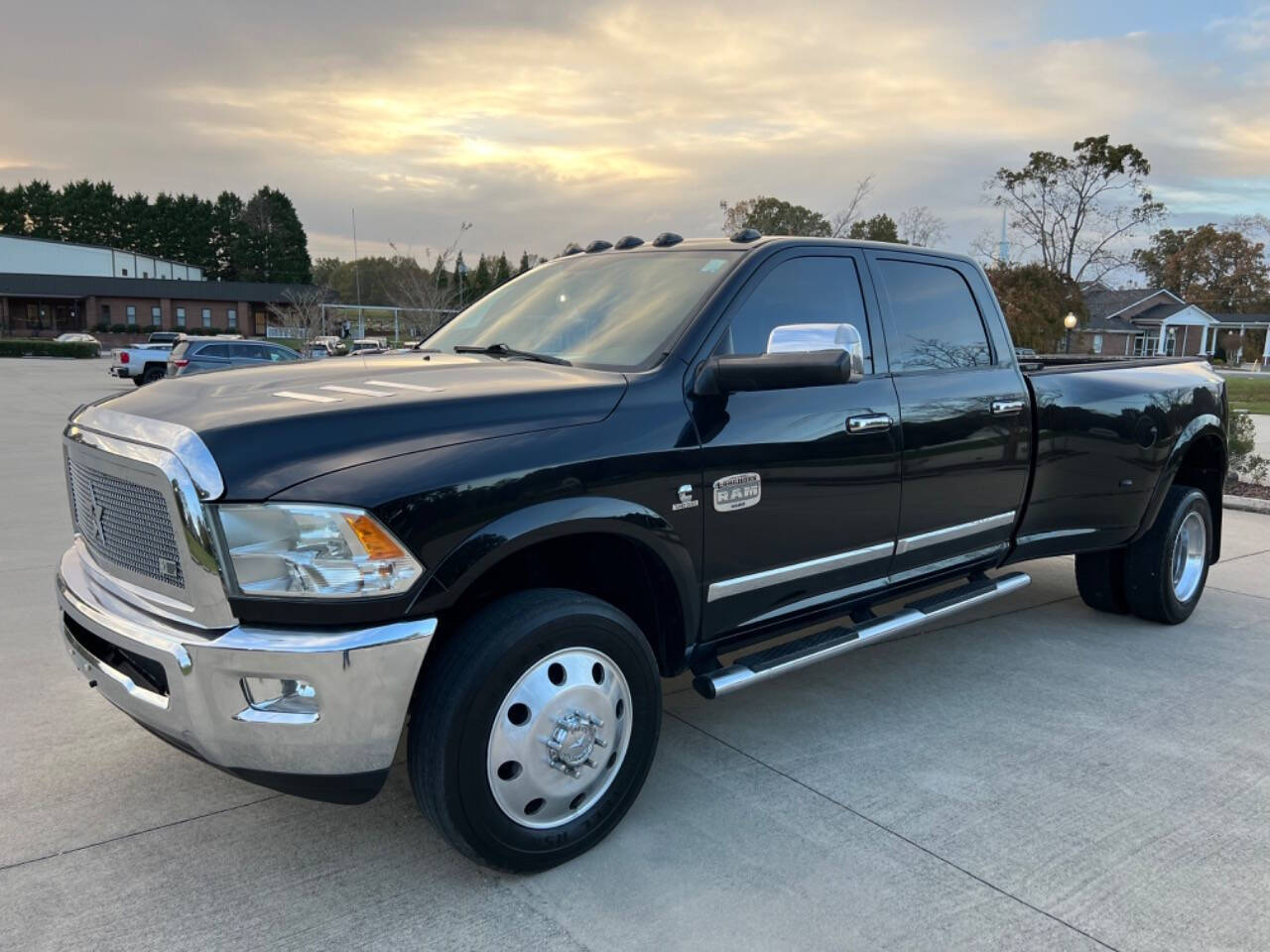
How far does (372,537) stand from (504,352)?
1503 mm

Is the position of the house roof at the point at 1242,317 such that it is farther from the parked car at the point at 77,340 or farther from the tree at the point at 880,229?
the parked car at the point at 77,340

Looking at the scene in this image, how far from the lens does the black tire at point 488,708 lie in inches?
99.4

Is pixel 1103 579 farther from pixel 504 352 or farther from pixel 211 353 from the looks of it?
pixel 211 353

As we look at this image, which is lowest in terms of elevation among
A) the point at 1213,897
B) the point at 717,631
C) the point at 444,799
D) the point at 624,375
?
the point at 1213,897

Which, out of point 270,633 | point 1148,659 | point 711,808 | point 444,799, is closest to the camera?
point 270,633

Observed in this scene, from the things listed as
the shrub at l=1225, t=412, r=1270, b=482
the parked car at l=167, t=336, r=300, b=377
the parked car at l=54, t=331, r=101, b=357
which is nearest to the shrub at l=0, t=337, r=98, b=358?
the parked car at l=54, t=331, r=101, b=357

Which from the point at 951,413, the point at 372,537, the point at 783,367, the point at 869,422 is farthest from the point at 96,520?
the point at 951,413

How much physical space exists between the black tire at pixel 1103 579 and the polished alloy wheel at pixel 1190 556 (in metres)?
0.34

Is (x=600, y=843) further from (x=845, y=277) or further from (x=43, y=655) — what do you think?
(x=43, y=655)

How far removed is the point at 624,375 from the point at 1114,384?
3141mm

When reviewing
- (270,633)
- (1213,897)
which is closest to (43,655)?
(270,633)

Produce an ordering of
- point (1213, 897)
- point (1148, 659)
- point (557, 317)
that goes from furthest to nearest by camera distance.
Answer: point (1148, 659) → point (557, 317) → point (1213, 897)

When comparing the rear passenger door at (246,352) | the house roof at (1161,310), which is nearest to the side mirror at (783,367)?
the rear passenger door at (246,352)

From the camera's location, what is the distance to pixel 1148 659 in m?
4.87
